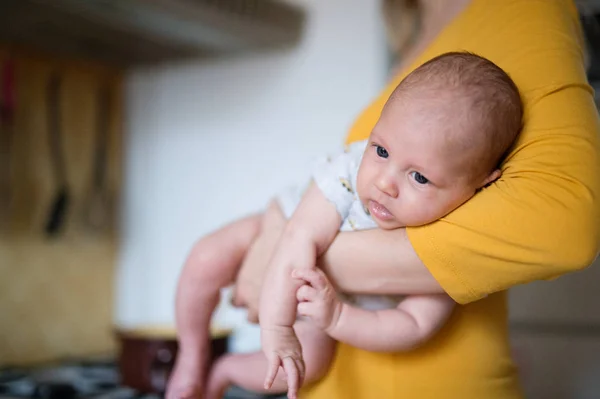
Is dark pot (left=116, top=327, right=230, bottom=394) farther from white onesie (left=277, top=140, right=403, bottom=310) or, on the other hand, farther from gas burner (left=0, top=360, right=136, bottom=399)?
white onesie (left=277, top=140, right=403, bottom=310)

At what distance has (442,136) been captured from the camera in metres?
0.70

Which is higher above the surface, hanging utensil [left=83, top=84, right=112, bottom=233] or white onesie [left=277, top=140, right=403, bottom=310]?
white onesie [left=277, top=140, right=403, bottom=310]

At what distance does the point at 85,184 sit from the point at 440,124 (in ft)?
4.57

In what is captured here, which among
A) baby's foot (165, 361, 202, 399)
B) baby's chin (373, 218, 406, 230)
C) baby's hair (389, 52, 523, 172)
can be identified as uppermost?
baby's hair (389, 52, 523, 172)

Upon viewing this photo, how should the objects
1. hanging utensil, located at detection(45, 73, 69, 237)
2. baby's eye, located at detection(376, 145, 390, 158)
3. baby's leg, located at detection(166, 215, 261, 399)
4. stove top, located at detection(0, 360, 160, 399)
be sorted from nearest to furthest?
1. baby's eye, located at detection(376, 145, 390, 158)
2. baby's leg, located at detection(166, 215, 261, 399)
3. stove top, located at detection(0, 360, 160, 399)
4. hanging utensil, located at detection(45, 73, 69, 237)

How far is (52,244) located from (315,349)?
1184mm

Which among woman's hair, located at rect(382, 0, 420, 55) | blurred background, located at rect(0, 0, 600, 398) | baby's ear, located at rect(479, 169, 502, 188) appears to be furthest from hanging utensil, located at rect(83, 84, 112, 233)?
baby's ear, located at rect(479, 169, 502, 188)

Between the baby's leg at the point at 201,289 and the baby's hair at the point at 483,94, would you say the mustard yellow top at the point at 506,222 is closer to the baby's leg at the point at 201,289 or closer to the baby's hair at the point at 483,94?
the baby's hair at the point at 483,94

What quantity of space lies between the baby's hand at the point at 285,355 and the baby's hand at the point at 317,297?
0.03 meters

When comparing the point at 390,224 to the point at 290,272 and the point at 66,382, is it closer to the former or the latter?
the point at 290,272

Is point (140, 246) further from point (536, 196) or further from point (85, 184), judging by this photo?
point (536, 196)

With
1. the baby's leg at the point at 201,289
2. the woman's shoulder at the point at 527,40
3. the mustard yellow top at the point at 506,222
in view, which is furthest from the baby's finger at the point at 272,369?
the woman's shoulder at the point at 527,40

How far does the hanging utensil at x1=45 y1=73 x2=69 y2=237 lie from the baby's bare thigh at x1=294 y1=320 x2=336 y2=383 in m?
1.14

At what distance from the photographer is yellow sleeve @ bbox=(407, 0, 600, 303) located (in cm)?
65
